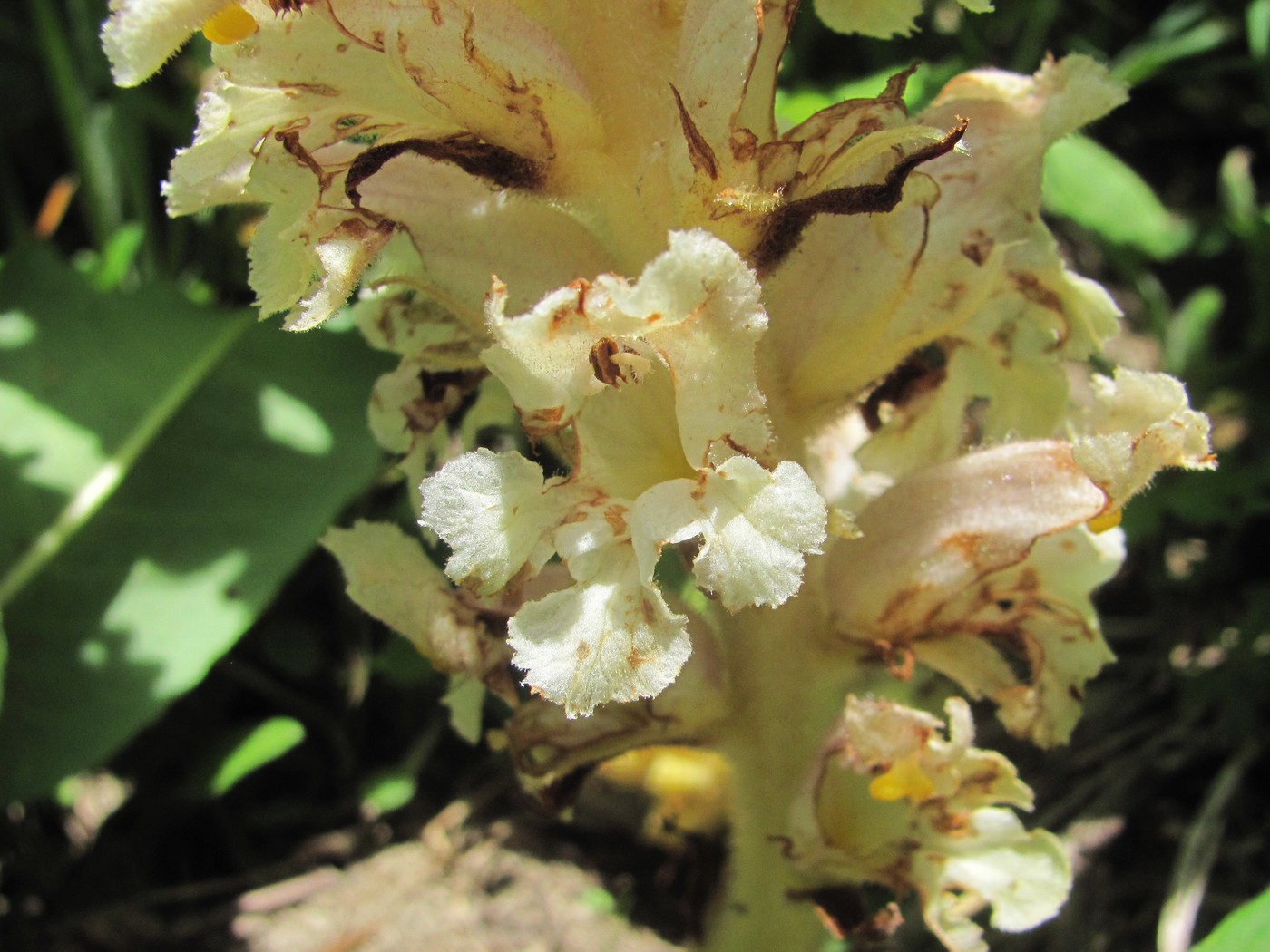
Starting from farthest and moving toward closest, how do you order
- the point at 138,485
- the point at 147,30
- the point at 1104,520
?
1. the point at 138,485
2. the point at 1104,520
3. the point at 147,30

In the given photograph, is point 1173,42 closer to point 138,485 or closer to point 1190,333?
point 1190,333

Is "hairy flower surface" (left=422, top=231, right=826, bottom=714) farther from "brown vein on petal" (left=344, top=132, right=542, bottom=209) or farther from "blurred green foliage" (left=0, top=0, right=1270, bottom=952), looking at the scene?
"blurred green foliage" (left=0, top=0, right=1270, bottom=952)

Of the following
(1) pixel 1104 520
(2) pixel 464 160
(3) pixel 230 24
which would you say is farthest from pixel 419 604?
(1) pixel 1104 520

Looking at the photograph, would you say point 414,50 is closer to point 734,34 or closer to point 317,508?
point 734,34

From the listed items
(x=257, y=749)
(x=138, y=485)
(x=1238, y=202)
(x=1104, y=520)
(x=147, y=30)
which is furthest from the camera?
(x=1238, y=202)

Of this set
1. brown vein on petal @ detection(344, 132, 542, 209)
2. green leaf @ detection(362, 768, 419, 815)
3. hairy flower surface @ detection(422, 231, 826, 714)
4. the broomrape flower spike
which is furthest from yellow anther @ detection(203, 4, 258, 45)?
green leaf @ detection(362, 768, 419, 815)

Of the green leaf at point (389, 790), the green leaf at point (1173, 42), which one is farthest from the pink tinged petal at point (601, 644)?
the green leaf at point (1173, 42)
